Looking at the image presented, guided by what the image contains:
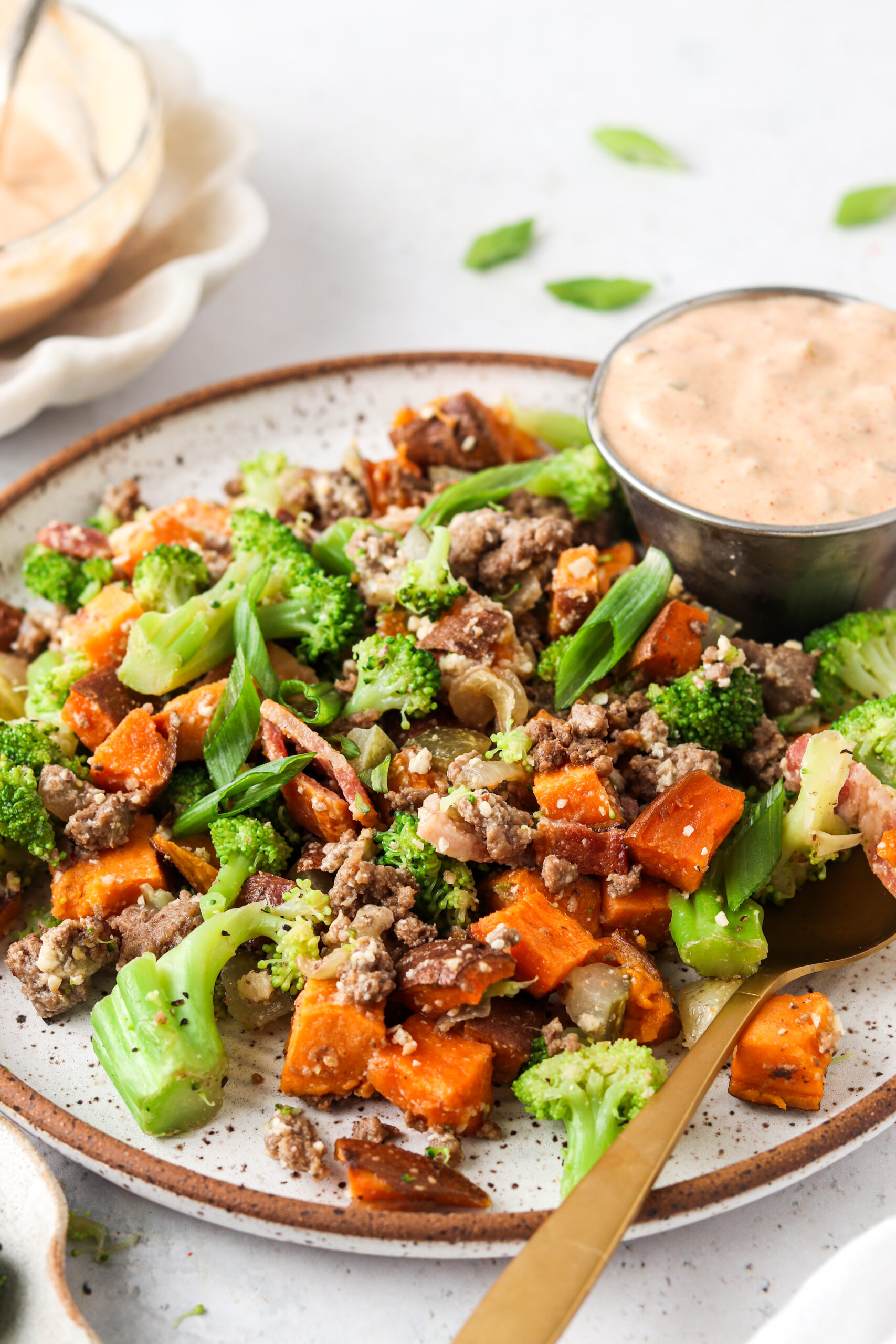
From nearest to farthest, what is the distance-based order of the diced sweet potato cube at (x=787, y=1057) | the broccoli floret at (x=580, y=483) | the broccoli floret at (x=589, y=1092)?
the broccoli floret at (x=589, y=1092) < the diced sweet potato cube at (x=787, y=1057) < the broccoli floret at (x=580, y=483)

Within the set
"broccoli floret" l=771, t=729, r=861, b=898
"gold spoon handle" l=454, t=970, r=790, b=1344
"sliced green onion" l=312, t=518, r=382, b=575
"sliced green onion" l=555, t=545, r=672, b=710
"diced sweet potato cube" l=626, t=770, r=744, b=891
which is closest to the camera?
"gold spoon handle" l=454, t=970, r=790, b=1344

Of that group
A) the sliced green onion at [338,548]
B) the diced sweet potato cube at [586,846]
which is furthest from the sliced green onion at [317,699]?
the diced sweet potato cube at [586,846]

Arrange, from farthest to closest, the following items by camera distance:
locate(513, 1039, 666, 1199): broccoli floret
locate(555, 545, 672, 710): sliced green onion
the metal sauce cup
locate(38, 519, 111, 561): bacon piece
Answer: locate(38, 519, 111, 561): bacon piece, the metal sauce cup, locate(555, 545, 672, 710): sliced green onion, locate(513, 1039, 666, 1199): broccoli floret

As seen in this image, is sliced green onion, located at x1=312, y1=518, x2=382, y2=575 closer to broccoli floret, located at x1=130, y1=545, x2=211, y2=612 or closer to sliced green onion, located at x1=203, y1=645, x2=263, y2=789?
broccoli floret, located at x1=130, y1=545, x2=211, y2=612

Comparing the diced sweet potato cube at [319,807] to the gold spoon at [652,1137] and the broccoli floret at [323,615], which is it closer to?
the broccoli floret at [323,615]

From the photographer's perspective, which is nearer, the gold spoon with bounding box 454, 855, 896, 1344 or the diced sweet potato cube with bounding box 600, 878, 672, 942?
the gold spoon with bounding box 454, 855, 896, 1344

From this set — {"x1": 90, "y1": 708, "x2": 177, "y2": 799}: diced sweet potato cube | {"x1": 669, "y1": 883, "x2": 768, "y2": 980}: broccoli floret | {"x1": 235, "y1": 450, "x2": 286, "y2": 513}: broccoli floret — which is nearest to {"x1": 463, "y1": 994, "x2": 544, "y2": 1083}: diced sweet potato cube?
{"x1": 669, "y1": 883, "x2": 768, "y2": 980}: broccoli floret

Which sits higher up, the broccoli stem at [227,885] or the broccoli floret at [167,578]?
the broccoli floret at [167,578]
